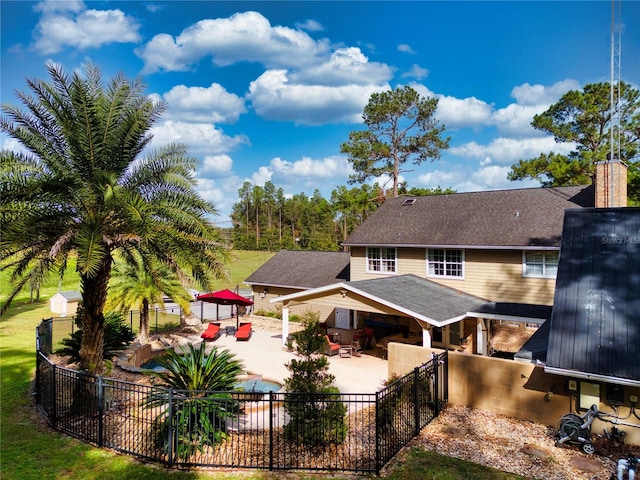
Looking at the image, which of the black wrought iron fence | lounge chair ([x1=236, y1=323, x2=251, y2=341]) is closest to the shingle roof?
the black wrought iron fence

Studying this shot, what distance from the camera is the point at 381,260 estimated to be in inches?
912

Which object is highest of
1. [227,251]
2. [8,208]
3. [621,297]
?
[8,208]

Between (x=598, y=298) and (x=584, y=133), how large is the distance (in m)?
30.2

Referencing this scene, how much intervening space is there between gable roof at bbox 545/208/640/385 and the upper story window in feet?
35.5

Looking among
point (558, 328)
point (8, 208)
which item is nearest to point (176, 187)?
point (8, 208)

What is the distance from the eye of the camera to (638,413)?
9.25 metres

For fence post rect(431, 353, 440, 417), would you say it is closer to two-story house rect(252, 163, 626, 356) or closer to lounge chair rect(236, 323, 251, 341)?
two-story house rect(252, 163, 626, 356)

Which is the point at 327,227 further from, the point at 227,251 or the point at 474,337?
the point at 227,251

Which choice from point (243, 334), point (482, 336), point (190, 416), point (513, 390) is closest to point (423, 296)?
point (482, 336)

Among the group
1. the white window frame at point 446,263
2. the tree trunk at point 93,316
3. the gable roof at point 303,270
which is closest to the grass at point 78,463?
the tree trunk at point 93,316

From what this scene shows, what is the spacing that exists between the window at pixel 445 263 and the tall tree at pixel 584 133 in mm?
17569

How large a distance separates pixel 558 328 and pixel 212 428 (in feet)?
27.8

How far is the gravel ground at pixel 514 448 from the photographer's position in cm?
831

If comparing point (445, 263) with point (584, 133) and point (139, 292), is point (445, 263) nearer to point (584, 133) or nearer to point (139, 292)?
point (139, 292)
